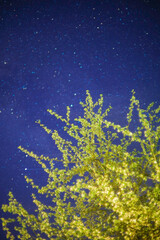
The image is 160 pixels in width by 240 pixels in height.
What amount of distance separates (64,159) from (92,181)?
0.98 m

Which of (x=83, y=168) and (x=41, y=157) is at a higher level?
(x=41, y=157)

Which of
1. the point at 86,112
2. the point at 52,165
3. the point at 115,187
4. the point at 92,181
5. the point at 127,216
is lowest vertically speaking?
the point at 127,216

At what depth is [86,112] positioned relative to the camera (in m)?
4.29

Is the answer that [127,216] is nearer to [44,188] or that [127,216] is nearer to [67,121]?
[44,188]

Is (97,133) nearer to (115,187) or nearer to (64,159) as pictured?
(64,159)

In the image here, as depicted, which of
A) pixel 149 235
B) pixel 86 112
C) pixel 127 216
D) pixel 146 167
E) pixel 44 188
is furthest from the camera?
pixel 86 112

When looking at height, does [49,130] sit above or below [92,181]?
above

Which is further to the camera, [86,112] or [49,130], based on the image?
[86,112]

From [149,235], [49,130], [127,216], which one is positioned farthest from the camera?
[49,130]

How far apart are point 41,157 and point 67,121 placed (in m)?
1.14

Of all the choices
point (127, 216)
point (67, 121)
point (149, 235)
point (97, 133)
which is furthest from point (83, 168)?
point (149, 235)

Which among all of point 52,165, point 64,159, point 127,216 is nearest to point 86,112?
point 64,159

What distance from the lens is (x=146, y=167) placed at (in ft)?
12.0

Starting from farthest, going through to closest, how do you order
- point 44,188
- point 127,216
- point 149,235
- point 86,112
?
1. point 86,112
2. point 44,188
3. point 149,235
4. point 127,216
